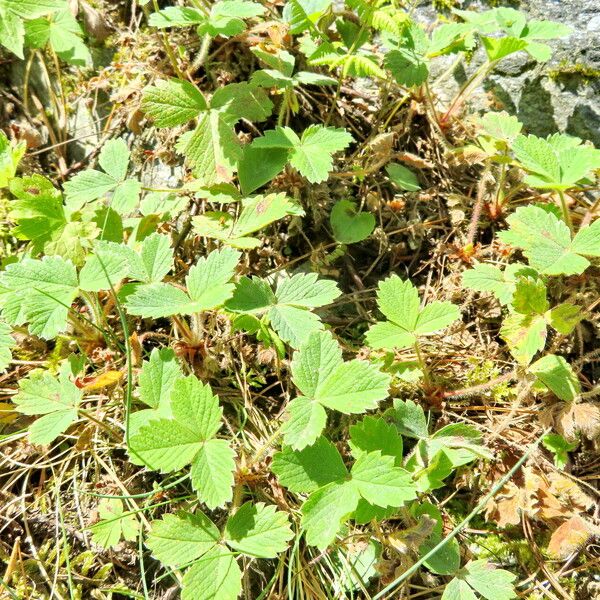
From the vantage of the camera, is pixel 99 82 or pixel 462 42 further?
pixel 99 82

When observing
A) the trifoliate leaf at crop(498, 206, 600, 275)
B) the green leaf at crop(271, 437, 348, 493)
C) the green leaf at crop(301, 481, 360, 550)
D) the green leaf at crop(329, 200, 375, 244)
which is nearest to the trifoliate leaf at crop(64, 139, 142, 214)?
the green leaf at crop(329, 200, 375, 244)

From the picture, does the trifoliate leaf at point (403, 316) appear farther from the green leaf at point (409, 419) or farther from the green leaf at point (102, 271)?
the green leaf at point (102, 271)

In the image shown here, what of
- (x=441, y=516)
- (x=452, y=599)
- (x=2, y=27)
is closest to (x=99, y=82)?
(x=2, y=27)

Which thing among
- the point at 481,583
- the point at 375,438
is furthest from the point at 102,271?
the point at 481,583

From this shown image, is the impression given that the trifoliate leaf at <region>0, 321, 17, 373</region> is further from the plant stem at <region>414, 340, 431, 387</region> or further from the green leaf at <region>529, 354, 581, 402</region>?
the green leaf at <region>529, 354, 581, 402</region>

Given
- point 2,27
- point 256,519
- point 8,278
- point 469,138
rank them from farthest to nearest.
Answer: point 469,138 < point 2,27 < point 8,278 < point 256,519

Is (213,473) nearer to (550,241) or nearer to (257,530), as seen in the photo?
(257,530)

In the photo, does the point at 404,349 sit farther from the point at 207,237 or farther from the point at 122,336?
the point at 122,336
